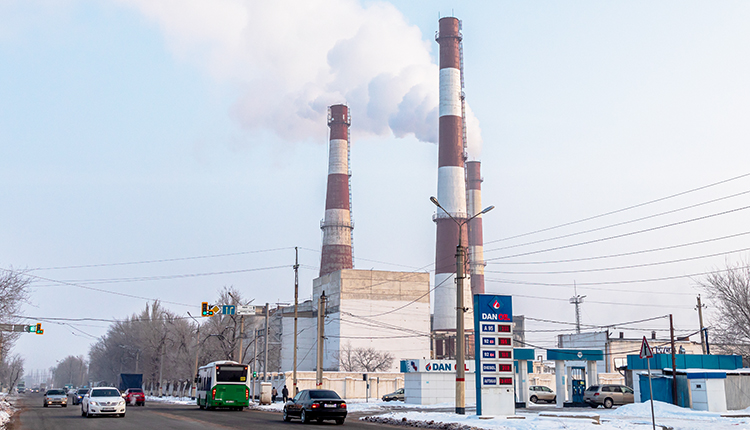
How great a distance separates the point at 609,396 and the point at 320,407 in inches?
940

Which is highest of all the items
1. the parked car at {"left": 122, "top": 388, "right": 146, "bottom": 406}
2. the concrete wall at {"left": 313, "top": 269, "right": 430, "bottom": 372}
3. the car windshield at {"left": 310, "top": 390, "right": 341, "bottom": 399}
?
the concrete wall at {"left": 313, "top": 269, "right": 430, "bottom": 372}

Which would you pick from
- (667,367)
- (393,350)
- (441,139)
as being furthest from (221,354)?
(667,367)

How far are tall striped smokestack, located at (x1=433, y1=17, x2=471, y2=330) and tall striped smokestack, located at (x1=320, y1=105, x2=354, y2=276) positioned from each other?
51.6 feet

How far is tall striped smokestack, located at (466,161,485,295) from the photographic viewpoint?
101625 millimetres

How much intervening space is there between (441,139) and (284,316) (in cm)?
3827

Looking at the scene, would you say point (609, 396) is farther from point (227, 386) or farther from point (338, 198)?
point (338, 198)

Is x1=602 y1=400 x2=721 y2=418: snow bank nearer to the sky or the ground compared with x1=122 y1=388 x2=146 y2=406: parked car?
nearer to the sky

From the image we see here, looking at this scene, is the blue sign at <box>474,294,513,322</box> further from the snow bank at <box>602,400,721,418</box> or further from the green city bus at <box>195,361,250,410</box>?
the green city bus at <box>195,361,250,410</box>

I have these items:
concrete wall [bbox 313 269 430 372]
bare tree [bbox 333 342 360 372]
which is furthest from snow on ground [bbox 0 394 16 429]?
concrete wall [bbox 313 269 430 372]

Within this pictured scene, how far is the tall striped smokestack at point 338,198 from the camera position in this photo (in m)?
99.4

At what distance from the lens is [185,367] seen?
9212 cm

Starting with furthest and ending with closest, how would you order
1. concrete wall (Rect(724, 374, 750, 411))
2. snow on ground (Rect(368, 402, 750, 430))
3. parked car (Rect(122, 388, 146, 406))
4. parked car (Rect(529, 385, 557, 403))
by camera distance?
parked car (Rect(122, 388, 146, 406)), parked car (Rect(529, 385, 557, 403)), concrete wall (Rect(724, 374, 750, 411)), snow on ground (Rect(368, 402, 750, 430))

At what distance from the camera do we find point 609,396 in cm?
4228

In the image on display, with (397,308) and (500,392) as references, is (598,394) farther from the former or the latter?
(397,308)
